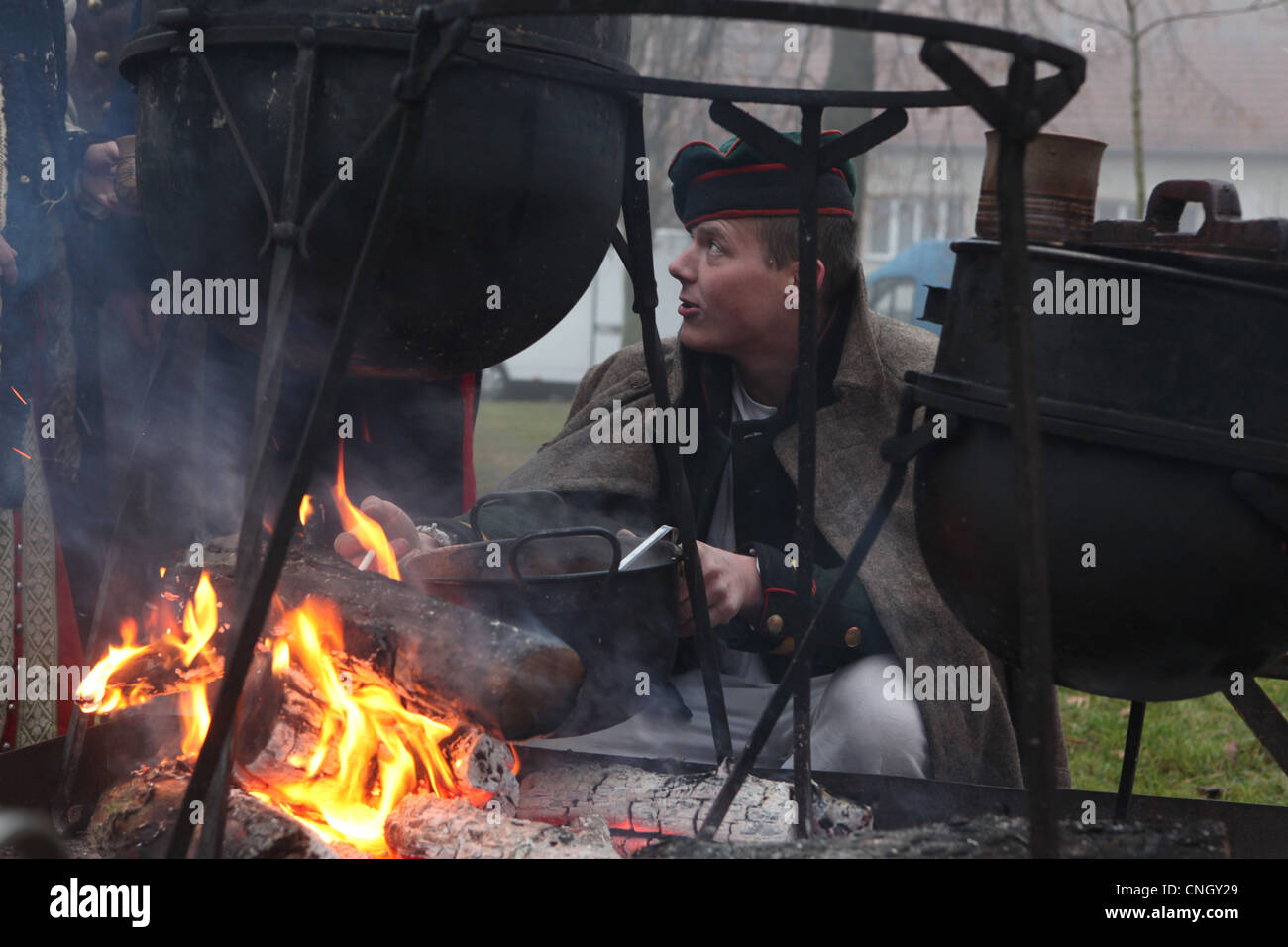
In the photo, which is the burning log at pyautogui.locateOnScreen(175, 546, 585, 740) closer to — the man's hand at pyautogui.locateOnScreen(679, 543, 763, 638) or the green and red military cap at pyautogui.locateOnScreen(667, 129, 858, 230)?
the man's hand at pyautogui.locateOnScreen(679, 543, 763, 638)

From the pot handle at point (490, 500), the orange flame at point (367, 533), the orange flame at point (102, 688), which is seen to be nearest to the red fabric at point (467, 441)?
the pot handle at point (490, 500)

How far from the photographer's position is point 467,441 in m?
3.57

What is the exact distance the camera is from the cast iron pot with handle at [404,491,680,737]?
1999mm

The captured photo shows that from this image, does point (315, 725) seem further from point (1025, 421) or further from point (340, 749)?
point (1025, 421)

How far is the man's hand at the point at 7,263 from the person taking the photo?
8.57ft

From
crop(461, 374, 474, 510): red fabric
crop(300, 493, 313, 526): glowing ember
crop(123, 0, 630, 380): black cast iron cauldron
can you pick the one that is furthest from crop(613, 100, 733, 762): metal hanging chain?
crop(461, 374, 474, 510): red fabric

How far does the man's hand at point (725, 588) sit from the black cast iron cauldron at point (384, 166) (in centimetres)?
75

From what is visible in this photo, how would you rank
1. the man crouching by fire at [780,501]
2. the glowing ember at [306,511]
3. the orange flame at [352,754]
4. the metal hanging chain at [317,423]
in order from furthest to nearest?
the man crouching by fire at [780,501]
the glowing ember at [306,511]
the orange flame at [352,754]
the metal hanging chain at [317,423]

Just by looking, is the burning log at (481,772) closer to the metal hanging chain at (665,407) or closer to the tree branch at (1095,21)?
the metal hanging chain at (665,407)

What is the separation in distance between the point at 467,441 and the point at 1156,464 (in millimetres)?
2346

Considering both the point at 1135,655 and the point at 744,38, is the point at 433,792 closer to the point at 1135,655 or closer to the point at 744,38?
the point at 1135,655

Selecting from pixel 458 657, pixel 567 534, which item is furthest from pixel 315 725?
pixel 567 534

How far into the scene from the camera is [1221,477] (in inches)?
61.9

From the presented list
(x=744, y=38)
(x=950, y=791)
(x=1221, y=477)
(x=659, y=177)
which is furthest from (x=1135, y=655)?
(x=744, y=38)
